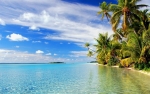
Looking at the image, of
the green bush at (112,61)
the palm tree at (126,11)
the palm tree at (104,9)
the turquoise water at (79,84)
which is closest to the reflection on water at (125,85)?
the turquoise water at (79,84)

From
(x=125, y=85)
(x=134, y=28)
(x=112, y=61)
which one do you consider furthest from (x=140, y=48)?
(x=112, y=61)

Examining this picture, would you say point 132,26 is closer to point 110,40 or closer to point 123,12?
point 123,12

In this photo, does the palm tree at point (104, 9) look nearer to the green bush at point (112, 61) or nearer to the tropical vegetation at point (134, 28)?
the tropical vegetation at point (134, 28)

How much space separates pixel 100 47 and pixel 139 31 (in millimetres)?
16902

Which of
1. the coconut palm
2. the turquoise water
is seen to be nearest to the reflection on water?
the turquoise water

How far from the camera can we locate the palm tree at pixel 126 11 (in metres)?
25.8

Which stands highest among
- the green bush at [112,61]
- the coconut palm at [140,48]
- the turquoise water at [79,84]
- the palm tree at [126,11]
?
the palm tree at [126,11]

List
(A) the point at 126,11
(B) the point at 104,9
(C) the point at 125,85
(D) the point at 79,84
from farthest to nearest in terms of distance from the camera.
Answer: (B) the point at 104,9 < (A) the point at 126,11 < (D) the point at 79,84 < (C) the point at 125,85

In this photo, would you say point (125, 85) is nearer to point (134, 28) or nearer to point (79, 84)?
point (79, 84)

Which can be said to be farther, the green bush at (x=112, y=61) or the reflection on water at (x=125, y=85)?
the green bush at (x=112, y=61)

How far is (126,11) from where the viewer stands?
2614 centimetres

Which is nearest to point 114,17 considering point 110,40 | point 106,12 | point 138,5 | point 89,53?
point 138,5

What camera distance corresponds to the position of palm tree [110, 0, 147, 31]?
84.7 feet

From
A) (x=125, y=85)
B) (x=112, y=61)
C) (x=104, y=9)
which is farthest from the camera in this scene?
(x=112, y=61)
